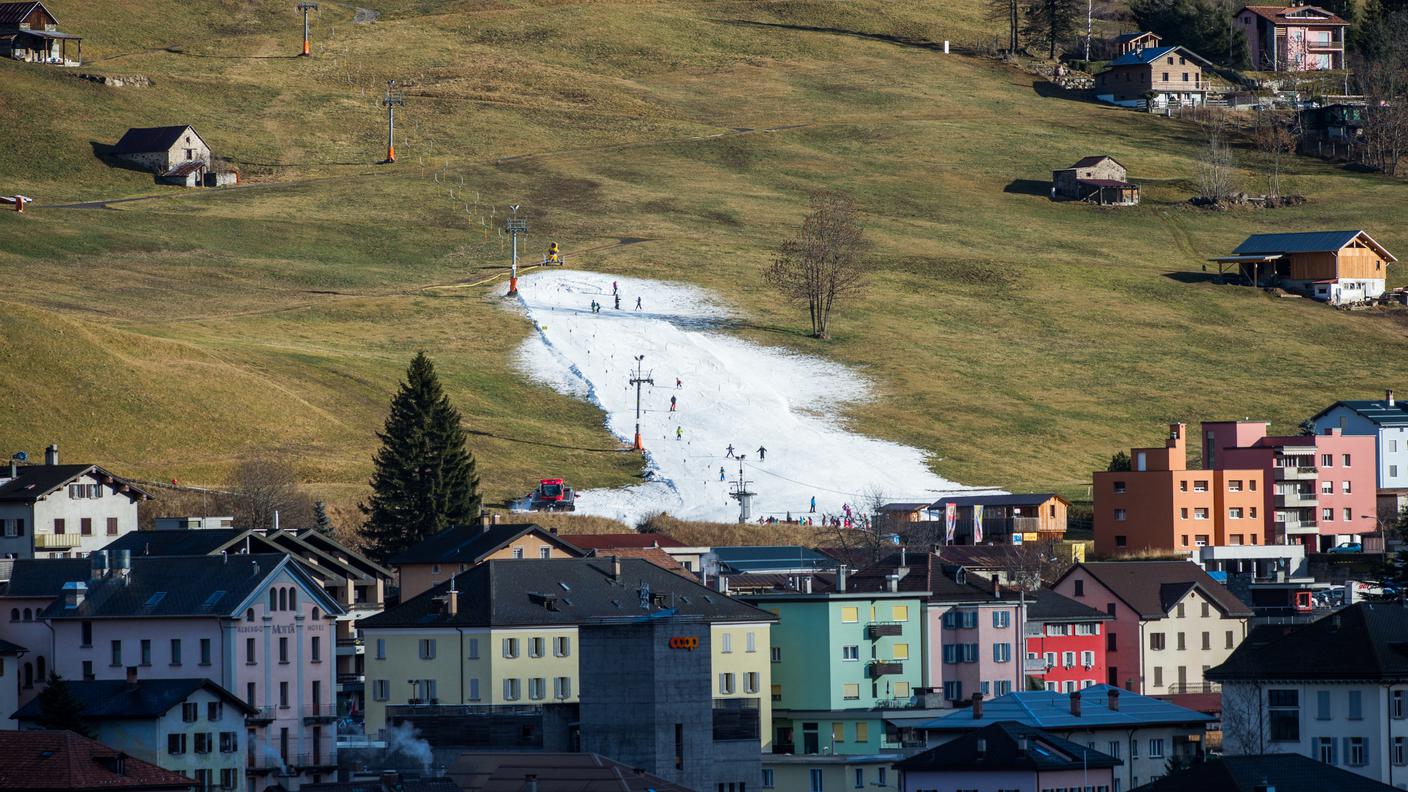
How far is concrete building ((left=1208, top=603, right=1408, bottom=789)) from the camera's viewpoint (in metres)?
59.4

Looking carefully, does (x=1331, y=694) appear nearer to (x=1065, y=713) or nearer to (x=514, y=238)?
(x=1065, y=713)

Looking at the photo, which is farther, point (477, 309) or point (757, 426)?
point (477, 309)

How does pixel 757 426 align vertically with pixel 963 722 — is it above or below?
above

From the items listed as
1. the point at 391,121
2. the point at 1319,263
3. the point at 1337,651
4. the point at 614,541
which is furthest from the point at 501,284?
the point at 1337,651

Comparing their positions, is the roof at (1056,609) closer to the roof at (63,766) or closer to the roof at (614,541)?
the roof at (614,541)

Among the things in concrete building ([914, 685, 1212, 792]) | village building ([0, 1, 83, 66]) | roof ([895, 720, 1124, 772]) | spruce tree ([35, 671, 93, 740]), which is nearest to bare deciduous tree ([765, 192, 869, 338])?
village building ([0, 1, 83, 66])

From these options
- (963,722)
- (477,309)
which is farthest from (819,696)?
(477,309)

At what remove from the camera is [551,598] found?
68.8 m

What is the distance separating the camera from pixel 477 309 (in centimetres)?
14325

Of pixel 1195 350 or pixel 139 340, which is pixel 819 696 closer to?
pixel 139 340

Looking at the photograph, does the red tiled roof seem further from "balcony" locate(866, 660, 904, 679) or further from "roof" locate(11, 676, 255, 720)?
"roof" locate(11, 676, 255, 720)

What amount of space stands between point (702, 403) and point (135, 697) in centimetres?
7280

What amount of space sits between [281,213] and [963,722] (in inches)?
4263

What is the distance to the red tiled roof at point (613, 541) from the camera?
308 feet
